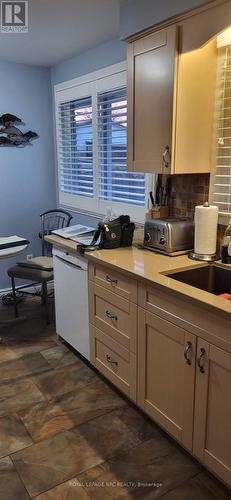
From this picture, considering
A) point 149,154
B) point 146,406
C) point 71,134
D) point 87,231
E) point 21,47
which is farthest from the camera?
point 71,134

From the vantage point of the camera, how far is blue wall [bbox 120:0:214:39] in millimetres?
1908

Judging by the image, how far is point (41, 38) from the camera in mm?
2934

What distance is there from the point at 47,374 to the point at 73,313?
0.45m

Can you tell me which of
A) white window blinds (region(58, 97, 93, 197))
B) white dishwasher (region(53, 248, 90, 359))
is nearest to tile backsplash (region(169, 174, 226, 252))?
white dishwasher (region(53, 248, 90, 359))

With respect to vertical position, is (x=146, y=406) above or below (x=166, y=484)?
above

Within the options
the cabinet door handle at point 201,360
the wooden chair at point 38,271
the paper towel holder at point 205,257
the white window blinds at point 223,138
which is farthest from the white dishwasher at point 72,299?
the cabinet door handle at point 201,360

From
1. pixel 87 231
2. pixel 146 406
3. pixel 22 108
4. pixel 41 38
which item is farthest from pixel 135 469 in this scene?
pixel 22 108

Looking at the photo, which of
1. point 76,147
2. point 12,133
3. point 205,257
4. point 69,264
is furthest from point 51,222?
point 205,257

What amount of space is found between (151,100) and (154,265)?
0.94 metres

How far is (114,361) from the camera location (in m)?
2.33

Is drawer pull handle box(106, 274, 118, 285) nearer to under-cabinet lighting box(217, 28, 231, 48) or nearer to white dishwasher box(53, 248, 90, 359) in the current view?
white dishwasher box(53, 248, 90, 359)

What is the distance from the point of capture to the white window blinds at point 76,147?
3529mm

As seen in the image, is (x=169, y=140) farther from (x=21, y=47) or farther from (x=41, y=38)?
(x=21, y=47)

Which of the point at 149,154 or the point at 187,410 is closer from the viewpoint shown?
the point at 187,410
